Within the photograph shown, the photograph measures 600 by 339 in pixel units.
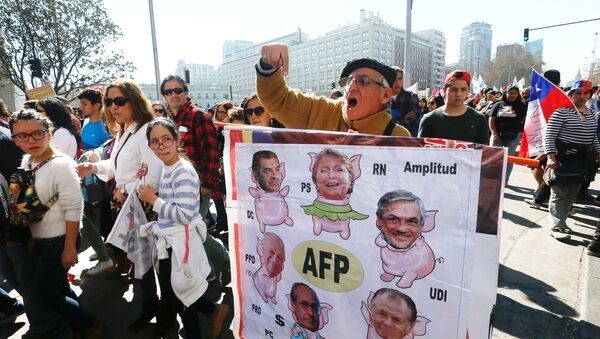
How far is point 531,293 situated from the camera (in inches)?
115

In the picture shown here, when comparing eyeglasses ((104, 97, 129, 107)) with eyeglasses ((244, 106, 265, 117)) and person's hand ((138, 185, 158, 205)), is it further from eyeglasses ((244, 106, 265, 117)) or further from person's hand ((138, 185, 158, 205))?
eyeglasses ((244, 106, 265, 117))

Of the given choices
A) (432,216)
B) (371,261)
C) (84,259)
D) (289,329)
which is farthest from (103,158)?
(432,216)

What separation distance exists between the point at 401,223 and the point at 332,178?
336 mm

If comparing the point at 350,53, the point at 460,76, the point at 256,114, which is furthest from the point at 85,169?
the point at 350,53

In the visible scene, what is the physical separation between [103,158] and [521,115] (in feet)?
21.9

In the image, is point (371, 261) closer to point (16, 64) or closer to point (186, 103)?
point (186, 103)

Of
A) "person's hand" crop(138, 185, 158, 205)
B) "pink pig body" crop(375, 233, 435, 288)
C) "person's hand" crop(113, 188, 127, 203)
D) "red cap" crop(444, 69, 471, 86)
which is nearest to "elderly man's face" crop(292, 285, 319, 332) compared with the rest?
"pink pig body" crop(375, 233, 435, 288)

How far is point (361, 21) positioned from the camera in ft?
311

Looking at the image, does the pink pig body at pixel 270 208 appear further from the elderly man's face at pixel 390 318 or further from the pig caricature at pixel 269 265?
the elderly man's face at pixel 390 318

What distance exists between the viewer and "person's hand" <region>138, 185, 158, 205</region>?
7.27ft

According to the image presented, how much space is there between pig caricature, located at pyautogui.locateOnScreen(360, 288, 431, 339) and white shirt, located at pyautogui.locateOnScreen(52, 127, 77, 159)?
11.0 ft

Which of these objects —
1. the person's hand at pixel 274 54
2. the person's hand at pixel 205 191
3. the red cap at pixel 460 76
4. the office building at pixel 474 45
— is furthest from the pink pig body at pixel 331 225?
the office building at pixel 474 45

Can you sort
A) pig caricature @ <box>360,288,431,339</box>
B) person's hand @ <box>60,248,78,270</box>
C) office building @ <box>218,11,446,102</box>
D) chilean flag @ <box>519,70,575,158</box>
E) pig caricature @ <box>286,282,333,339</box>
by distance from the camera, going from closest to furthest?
pig caricature @ <box>360,288,431,339</box> → pig caricature @ <box>286,282,333,339</box> → person's hand @ <box>60,248,78,270</box> → chilean flag @ <box>519,70,575,158</box> → office building @ <box>218,11,446,102</box>

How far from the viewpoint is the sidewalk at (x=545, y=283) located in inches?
97.1
